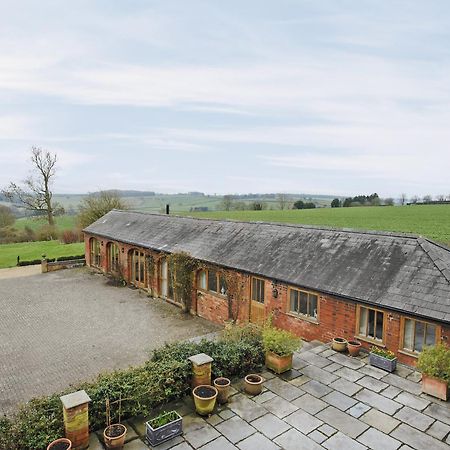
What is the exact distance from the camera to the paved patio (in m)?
6.88

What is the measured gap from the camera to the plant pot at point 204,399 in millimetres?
7650

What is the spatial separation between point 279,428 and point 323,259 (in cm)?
728

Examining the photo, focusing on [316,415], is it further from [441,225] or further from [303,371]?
[441,225]

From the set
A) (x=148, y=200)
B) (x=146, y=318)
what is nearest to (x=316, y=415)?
(x=146, y=318)

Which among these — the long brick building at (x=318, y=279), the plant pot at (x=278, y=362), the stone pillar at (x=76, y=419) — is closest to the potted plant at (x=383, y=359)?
the long brick building at (x=318, y=279)

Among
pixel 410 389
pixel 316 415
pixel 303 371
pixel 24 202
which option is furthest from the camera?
pixel 24 202

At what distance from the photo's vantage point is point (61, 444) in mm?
6273

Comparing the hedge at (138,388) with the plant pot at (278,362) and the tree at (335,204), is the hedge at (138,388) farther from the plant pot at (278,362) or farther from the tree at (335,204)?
the tree at (335,204)

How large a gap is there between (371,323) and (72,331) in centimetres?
1198

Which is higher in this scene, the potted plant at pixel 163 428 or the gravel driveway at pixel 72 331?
the potted plant at pixel 163 428

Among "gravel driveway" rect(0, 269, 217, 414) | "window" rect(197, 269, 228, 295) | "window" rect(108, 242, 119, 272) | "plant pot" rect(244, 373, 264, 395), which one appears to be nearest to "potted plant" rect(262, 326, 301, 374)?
"plant pot" rect(244, 373, 264, 395)

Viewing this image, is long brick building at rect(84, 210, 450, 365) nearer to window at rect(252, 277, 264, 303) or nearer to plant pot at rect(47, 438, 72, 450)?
window at rect(252, 277, 264, 303)

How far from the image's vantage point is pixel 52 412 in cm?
661

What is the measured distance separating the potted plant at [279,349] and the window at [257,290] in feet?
16.5
